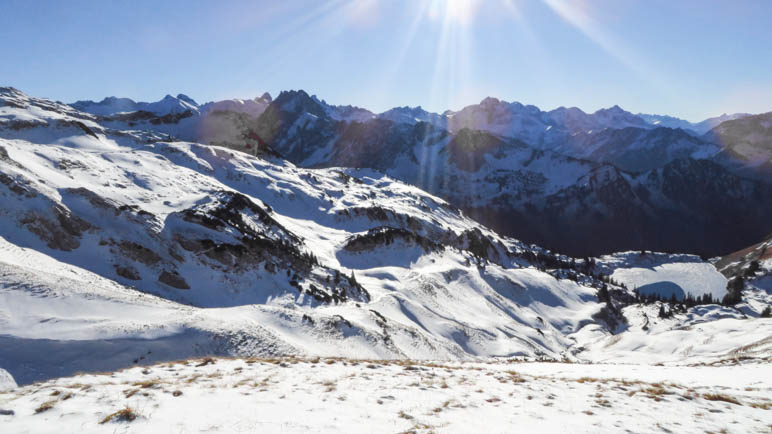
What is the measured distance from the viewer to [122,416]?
9016 mm

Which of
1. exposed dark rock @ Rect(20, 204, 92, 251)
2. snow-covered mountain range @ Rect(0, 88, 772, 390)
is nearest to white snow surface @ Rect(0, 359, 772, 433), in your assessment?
snow-covered mountain range @ Rect(0, 88, 772, 390)

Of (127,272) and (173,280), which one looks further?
(173,280)

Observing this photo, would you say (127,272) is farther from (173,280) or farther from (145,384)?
(145,384)

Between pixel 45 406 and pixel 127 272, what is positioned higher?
pixel 127 272

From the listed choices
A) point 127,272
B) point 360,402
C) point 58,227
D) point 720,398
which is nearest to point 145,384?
point 360,402

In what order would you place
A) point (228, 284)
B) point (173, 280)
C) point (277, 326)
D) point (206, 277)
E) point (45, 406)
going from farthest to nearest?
point (228, 284) → point (206, 277) → point (173, 280) → point (277, 326) → point (45, 406)

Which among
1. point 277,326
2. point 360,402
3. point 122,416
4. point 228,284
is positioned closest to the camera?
point 122,416

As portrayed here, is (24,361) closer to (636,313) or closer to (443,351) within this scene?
(443,351)

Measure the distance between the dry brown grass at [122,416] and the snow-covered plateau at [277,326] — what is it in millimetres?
60

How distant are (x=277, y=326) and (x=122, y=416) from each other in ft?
99.6

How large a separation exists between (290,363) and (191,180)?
296ft

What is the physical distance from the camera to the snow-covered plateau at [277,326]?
10734mm

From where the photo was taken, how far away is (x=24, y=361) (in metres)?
22.0

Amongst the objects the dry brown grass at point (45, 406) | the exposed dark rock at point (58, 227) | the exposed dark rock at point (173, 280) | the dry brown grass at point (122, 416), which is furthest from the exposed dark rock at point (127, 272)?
the dry brown grass at point (122, 416)
